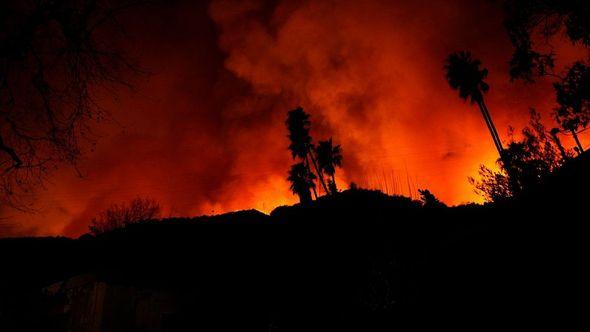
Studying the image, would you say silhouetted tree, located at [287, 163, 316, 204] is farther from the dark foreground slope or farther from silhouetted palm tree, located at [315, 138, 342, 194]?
the dark foreground slope

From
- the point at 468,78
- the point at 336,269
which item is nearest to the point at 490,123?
the point at 468,78

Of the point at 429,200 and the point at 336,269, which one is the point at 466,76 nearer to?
the point at 429,200

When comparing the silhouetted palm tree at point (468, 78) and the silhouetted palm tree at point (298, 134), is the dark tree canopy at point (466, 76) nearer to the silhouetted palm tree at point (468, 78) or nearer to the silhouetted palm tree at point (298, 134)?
the silhouetted palm tree at point (468, 78)

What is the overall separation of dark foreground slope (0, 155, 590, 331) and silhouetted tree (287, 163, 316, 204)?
1829cm

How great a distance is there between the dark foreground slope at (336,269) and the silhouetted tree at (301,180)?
18.3 metres

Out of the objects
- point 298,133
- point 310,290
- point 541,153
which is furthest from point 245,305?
point 541,153

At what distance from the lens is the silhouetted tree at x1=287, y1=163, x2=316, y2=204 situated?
142 ft

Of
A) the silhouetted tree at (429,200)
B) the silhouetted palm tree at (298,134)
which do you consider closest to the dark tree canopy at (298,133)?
the silhouetted palm tree at (298,134)

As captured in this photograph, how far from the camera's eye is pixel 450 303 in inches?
246

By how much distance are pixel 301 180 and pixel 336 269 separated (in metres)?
30.1

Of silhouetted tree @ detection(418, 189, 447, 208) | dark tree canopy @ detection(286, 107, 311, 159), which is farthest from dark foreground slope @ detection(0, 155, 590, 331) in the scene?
dark tree canopy @ detection(286, 107, 311, 159)

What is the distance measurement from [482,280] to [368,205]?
22.2 metres

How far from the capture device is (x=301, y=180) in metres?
43.8

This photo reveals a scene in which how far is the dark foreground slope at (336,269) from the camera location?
5.17 meters
